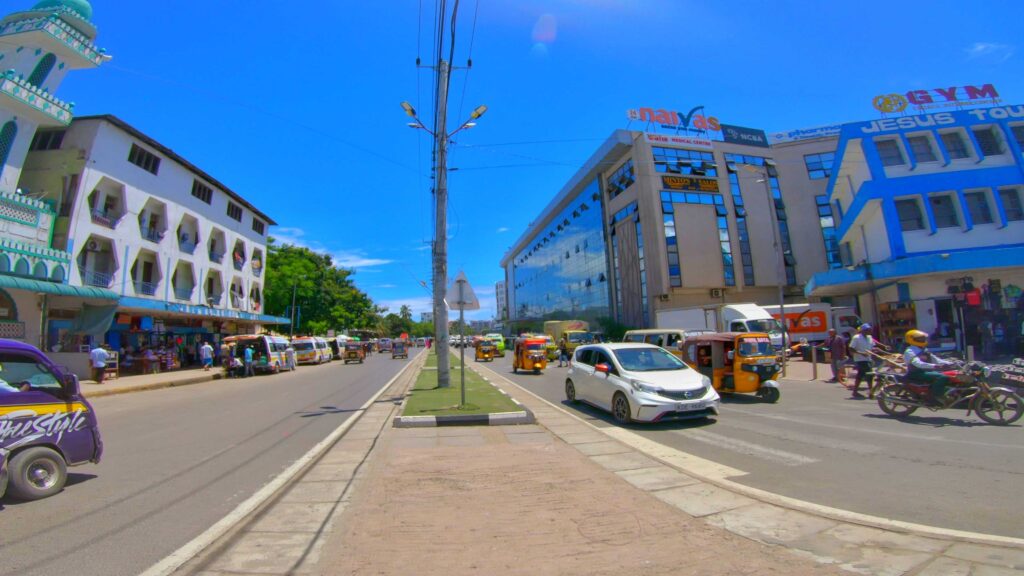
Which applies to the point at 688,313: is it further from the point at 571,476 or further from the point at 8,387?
the point at 8,387

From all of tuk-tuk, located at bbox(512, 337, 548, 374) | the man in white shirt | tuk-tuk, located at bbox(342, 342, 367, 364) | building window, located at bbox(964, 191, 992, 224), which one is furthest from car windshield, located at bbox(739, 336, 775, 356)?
tuk-tuk, located at bbox(342, 342, 367, 364)

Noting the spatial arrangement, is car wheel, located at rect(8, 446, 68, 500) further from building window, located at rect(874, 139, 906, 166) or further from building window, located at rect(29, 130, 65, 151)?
building window, located at rect(874, 139, 906, 166)

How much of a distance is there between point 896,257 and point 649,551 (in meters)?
27.1

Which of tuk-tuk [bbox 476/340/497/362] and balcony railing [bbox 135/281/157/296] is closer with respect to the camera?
balcony railing [bbox 135/281/157/296]

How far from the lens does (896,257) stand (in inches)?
950

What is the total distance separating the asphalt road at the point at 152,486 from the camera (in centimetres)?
398

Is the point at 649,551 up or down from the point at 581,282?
down

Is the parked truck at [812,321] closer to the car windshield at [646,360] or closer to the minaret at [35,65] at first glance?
the car windshield at [646,360]

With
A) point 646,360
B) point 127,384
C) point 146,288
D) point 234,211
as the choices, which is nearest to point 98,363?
point 127,384

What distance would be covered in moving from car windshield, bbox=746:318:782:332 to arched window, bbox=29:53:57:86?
3679 centimetres

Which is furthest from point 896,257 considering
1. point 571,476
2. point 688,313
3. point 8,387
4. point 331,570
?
point 8,387

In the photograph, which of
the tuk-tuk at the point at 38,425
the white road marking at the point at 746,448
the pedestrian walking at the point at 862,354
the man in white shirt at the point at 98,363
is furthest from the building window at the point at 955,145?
the man in white shirt at the point at 98,363

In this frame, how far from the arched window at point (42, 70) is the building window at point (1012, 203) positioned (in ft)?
154

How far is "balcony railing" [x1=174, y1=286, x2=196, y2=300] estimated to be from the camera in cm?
3353
